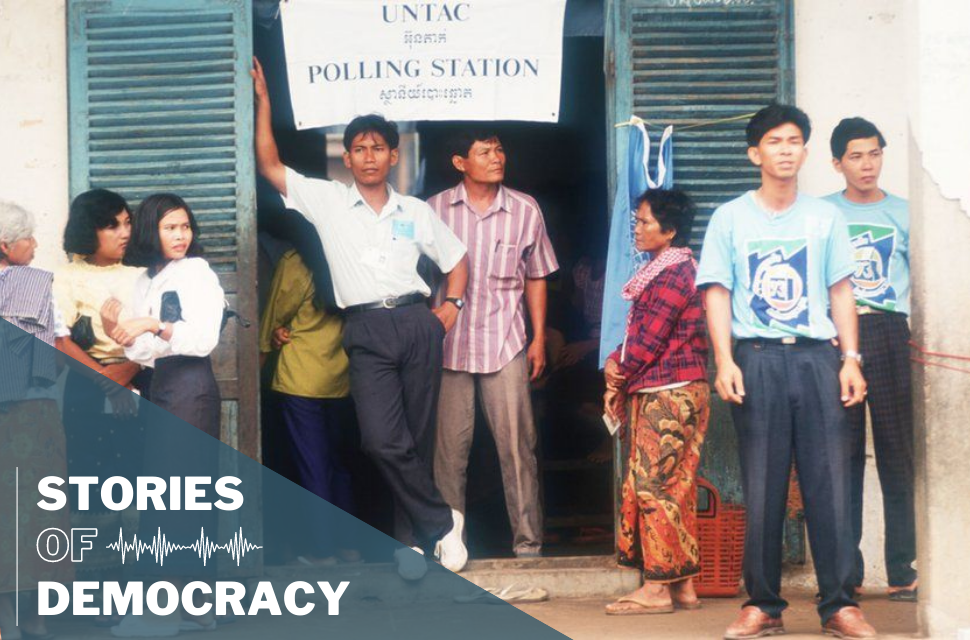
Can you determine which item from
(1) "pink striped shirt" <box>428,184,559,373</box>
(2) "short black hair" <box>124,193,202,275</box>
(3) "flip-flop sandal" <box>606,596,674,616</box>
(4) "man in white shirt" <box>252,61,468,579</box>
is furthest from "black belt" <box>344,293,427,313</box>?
(3) "flip-flop sandal" <box>606,596,674,616</box>

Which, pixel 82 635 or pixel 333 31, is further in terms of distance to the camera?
pixel 333 31

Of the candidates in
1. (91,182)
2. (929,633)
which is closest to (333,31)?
(91,182)

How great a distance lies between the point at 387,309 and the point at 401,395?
390 millimetres

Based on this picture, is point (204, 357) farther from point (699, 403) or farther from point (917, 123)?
point (917, 123)

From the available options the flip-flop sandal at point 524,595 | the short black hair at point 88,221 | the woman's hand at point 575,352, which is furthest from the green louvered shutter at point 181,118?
the woman's hand at point 575,352

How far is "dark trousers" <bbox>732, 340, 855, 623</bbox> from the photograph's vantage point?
21.5ft

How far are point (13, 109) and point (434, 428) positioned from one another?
2373mm

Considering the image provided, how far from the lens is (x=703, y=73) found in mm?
7777

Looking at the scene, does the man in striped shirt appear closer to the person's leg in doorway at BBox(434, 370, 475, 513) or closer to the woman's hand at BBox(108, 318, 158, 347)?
the person's leg in doorway at BBox(434, 370, 475, 513)

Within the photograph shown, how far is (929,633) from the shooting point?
648 centimetres

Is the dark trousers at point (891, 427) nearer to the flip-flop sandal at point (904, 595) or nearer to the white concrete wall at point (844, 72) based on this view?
the flip-flop sandal at point (904, 595)

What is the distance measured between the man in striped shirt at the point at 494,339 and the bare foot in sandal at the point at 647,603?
0.88 m

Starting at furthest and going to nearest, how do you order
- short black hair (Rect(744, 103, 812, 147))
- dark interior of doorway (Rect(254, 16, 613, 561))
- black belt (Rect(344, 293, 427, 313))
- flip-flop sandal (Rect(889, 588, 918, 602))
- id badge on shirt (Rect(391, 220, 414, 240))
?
dark interior of doorway (Rect(254, 16, 613, 561)), id badge on shirt (Rect(391, 220, 414, 240)), black belt (Rect(344, 293, 427, 313)), flip-flop sandal (Rect(889, 588, 918, 602)), short black hair (Rect(744, 103, 812, 147))
